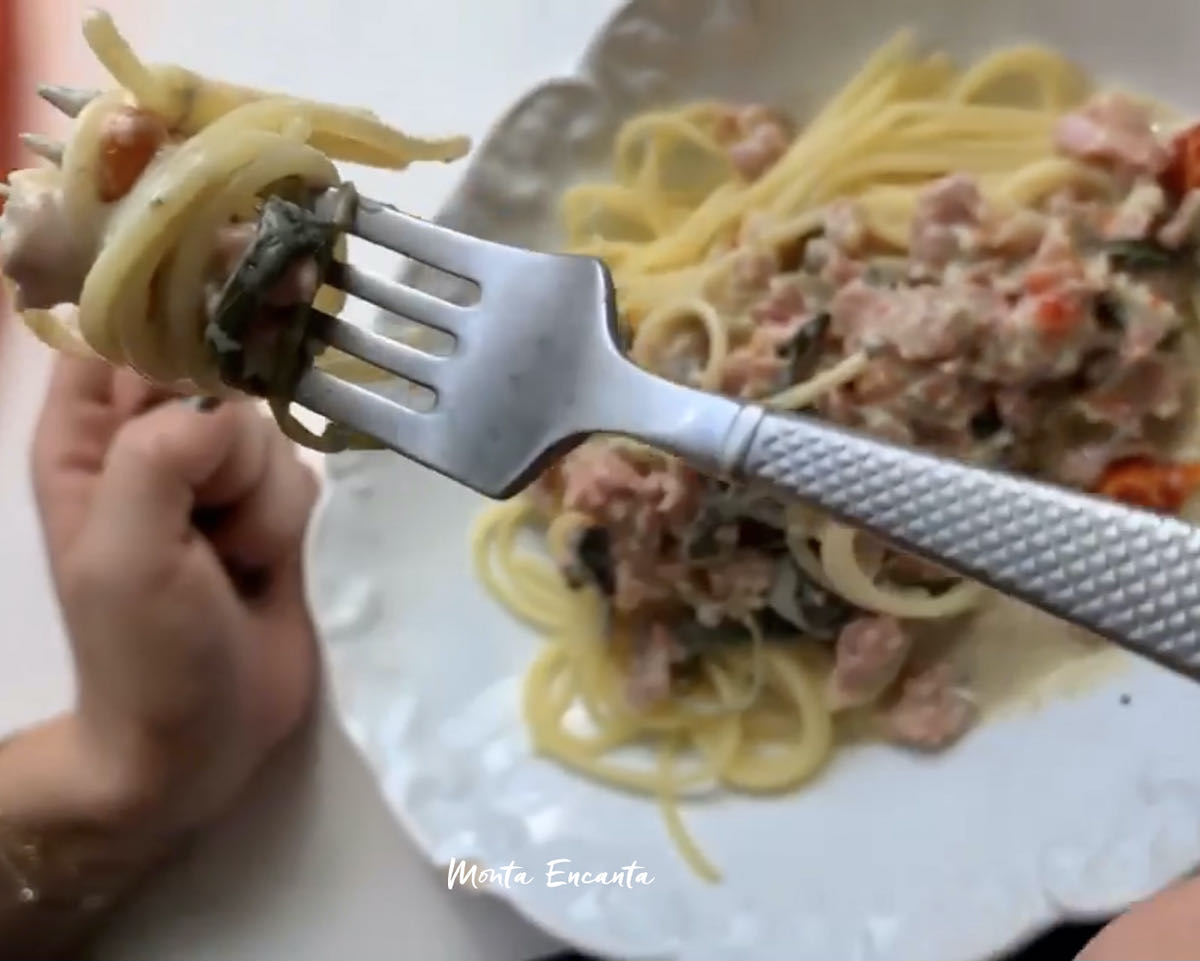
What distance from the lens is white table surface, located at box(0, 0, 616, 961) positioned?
1066 millimetres

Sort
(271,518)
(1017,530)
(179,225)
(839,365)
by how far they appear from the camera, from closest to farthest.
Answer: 1. (1017,530)
2. (179,225)
3. (839,365)
4. (271,518)

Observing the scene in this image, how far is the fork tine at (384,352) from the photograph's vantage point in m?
0.73

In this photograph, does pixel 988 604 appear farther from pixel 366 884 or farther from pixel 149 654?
pixel 149 654

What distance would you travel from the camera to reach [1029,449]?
1.03 meters

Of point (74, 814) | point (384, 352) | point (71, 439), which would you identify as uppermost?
point (384, 352)

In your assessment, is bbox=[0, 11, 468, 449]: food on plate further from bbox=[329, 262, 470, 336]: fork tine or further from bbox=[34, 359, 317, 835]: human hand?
bbox=[34, 359, 317, 835]: human hand

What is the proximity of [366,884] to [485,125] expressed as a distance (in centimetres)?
65

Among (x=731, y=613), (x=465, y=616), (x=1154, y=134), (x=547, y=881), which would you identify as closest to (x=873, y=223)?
(x=1154, y=134)

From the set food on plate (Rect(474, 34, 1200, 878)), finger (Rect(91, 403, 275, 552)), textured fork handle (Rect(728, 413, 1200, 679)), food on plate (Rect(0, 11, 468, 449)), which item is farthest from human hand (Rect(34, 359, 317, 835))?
textured fork handle (Rect(728, 413, 1200, 679))

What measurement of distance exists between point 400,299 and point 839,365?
0.41 meters

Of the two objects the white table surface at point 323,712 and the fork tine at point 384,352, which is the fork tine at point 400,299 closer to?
the fork tine at point 384,352

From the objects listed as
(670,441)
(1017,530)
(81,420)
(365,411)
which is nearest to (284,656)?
(81,420)

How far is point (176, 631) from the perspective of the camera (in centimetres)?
107

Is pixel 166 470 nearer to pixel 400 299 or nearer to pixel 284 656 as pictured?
pixel 284 656
